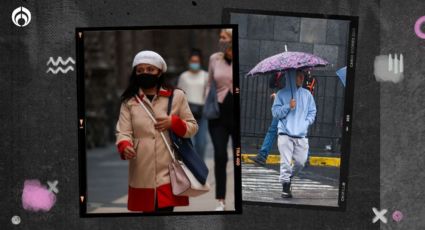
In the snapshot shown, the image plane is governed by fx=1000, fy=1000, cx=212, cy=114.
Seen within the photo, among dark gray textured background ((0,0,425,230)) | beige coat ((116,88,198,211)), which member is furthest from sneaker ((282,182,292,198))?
beige coat ((116,88,198,211))

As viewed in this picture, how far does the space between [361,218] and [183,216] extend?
4.04 ft

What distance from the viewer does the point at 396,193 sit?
689 cm

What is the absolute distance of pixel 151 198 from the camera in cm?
662

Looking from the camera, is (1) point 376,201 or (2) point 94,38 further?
(2) point 94,38

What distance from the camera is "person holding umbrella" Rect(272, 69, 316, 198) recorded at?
22.3 ft

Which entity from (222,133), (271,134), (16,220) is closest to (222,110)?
(222,133)

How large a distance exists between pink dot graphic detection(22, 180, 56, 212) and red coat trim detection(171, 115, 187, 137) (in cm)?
107

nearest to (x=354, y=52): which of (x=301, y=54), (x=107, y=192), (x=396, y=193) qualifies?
(x=301, y=54)

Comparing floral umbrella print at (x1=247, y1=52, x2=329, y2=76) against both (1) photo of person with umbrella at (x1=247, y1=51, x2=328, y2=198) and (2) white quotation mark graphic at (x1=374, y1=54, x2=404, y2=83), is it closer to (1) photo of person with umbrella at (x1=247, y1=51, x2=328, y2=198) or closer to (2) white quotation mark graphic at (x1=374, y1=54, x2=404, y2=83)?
(1) photo of person with umbrella at (x1=247, y1=51, x2=328, y2=198)

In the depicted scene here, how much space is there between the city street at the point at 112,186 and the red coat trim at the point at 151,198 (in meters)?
0.26

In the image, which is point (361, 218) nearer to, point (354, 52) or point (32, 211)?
point (354, 52)

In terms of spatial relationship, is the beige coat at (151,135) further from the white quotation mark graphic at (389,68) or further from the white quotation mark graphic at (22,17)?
the white quotation mark graphic at (389,68)

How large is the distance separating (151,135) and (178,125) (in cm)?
20

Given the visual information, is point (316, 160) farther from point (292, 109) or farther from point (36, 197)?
point (36, 197)
